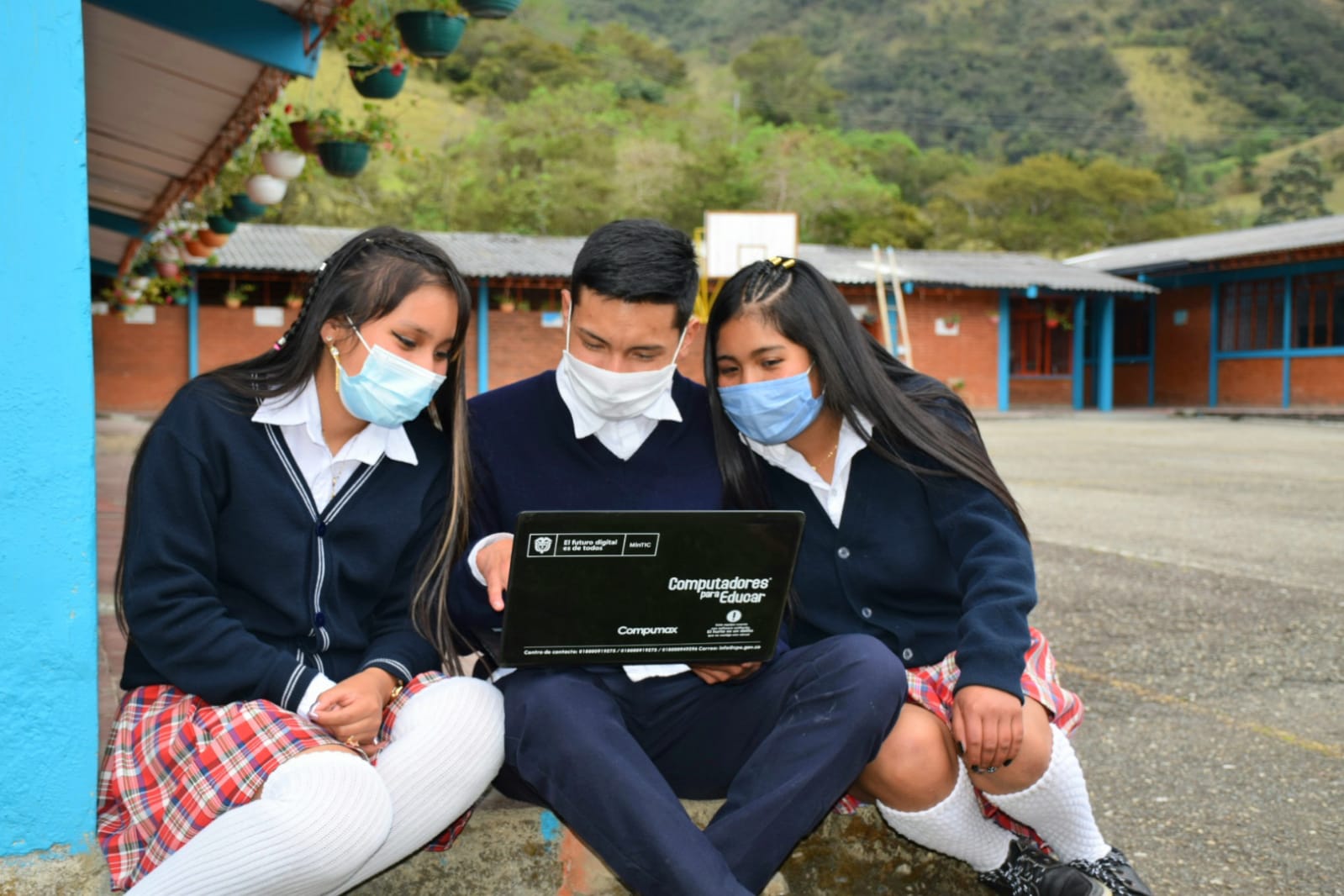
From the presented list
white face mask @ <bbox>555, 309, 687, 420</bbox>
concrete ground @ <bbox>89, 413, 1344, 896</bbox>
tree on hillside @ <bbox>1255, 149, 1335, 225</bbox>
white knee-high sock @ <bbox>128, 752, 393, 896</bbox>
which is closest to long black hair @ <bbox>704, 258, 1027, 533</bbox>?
white face mask @ <bbox>555, 309, 687, 420</bbox>

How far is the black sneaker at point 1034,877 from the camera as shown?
6.56ft

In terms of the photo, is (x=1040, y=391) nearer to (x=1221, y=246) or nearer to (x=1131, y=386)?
(x=1131, y=386)

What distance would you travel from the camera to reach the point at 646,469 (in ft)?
7.57

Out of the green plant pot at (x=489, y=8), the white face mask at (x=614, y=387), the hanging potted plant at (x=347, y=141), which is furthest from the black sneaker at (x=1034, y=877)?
the hanging potted plant at (x=347, y=141)

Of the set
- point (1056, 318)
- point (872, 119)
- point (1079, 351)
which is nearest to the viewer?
point (1056, 318)

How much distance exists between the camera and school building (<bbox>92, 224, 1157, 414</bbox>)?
1902 cm

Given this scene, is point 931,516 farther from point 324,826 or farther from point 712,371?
point 324,826

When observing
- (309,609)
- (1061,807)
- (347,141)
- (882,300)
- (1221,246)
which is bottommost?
(1061,807)

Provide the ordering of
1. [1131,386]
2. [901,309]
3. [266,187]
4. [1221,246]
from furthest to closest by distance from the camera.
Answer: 1. [1131,386]
2. [1221,246]
3. [901,309]
4. [266,187]

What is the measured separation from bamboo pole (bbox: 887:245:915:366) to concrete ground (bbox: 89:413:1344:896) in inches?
437

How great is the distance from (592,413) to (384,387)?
1.38 ft

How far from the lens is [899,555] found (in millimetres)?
2229

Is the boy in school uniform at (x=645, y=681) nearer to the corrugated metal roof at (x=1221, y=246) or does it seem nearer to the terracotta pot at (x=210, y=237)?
the terracotta pot at (x=210, y=237)

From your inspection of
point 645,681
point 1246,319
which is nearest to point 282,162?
point 645,681
